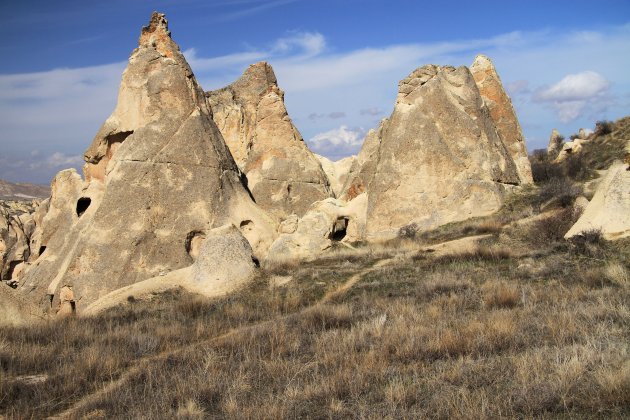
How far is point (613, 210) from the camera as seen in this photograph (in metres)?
11.2

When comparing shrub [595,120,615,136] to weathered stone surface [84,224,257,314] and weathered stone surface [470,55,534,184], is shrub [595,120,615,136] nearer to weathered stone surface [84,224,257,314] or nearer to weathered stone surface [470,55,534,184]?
weathered stone surface [470,55,534,184]

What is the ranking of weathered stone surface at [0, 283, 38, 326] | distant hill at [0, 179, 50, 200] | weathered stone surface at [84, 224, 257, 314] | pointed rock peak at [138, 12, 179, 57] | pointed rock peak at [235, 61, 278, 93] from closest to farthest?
weathered stone surface at [0, 283, 38, 326] < weathered stone surface at [84, 224, 257, 314] < pointed rock peak at [138, 12, 179, 57] < pointed rock peak at [235, 61, 278, 93] < distant hill at [0, 179, 50, 200]

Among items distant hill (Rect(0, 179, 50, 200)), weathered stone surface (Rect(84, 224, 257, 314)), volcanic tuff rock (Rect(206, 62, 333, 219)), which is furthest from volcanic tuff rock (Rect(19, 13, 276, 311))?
distant hill (Rect(0, 179, 50, 200))

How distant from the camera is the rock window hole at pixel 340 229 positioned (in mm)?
18734

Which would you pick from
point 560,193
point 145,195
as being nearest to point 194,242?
point 145,195

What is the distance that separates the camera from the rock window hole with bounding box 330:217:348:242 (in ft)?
61.5

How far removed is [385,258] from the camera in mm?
13688

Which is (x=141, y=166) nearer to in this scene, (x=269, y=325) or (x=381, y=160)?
(x=381, y=160)

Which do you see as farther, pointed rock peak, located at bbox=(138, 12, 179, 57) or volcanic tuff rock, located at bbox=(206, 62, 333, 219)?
volcanic tuff rock, located at bbox=(206, 62, 333, 219)

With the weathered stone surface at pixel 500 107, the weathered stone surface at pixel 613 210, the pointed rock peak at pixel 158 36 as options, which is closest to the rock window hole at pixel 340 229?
the weathered stone surface at pixel 500 107

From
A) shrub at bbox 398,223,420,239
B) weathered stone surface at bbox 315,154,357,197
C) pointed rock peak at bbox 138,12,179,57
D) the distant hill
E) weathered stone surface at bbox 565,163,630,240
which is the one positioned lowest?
shrub at bbox 398,223,420,239

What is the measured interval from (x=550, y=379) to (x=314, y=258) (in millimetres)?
11909

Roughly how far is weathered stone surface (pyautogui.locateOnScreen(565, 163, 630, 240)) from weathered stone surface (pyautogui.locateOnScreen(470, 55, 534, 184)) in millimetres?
10302

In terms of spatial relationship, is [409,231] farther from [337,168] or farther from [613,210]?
[337,168]
